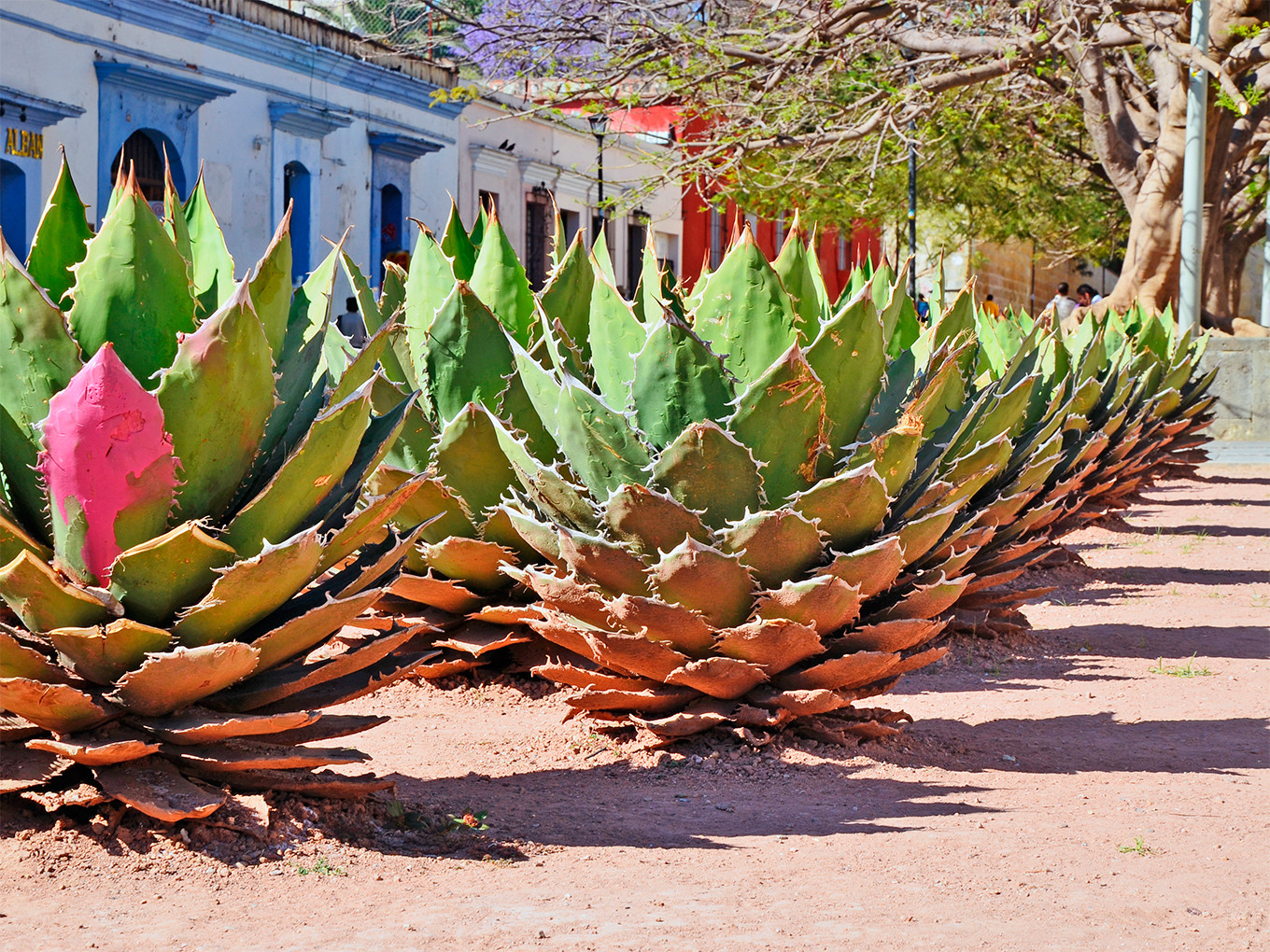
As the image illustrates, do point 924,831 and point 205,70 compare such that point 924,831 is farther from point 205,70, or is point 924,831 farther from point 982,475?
point 205,70

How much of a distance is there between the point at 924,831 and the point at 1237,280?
2291cm

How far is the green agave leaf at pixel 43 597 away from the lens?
8.69ft

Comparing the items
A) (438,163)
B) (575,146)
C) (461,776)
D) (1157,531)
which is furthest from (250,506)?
(575,146)

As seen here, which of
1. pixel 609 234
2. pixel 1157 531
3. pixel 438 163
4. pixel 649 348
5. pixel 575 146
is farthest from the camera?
pixel 609 234

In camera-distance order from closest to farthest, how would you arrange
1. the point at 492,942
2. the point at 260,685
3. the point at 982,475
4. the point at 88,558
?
the point at 492,942 → the point at 88,558 → the point at 260,685 → the point at 982,475

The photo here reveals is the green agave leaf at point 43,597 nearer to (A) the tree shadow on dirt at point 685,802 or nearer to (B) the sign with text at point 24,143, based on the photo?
(A) the tree shadow on dirt at point 685,802

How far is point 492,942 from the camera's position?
8.10 feet

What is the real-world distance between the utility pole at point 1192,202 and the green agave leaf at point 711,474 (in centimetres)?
1255

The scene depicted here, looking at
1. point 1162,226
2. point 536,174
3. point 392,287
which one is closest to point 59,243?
point 392,287

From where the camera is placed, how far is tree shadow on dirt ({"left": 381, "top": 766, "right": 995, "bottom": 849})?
10.6 ft

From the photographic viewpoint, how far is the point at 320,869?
2.82 meters

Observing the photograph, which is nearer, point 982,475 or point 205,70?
point 982,475

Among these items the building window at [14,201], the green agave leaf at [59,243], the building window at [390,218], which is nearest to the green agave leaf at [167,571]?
the green agave leaf at [59,243]

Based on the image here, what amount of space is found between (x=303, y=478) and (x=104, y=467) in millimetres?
362
